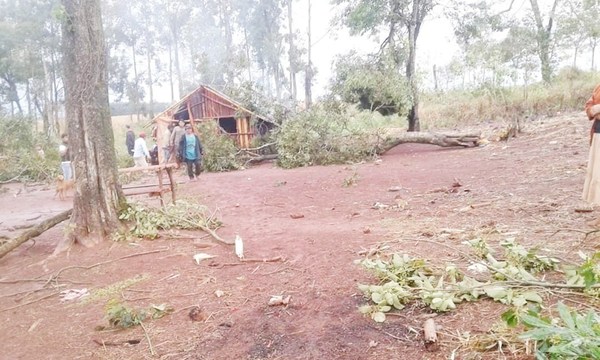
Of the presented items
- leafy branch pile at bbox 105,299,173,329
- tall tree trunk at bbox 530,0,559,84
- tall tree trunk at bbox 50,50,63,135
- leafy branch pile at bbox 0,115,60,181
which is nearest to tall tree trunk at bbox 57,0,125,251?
leafy branch pile at bbox 105,299,173,329

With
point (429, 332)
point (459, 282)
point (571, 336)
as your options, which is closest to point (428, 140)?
point (459, 282)

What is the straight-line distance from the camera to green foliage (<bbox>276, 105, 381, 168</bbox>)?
45.2 feet

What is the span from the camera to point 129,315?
3102mm

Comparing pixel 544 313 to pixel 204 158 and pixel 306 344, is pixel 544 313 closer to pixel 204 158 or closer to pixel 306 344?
pixel 306 344

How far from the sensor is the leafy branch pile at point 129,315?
3.09m

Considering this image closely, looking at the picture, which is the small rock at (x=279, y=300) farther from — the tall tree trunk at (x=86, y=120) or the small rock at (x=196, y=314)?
the tall tree trunk at (x=86, y=120)

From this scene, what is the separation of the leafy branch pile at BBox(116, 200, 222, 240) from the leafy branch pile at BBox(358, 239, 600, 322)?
323cm

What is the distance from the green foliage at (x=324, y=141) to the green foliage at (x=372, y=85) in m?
1.02

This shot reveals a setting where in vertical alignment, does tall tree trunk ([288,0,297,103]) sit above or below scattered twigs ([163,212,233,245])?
above

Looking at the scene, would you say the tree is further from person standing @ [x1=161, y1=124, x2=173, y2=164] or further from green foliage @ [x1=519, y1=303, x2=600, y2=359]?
green foliage @ [x1=519, y1=303, x2=600, y2=359]

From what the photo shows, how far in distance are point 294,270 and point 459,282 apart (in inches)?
59.3

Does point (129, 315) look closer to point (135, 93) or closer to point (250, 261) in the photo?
point (250, 261)

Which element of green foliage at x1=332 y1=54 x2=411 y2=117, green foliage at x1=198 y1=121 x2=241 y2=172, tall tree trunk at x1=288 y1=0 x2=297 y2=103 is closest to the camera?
green foliage at x1=332 y1=54 x2=411 y2=117

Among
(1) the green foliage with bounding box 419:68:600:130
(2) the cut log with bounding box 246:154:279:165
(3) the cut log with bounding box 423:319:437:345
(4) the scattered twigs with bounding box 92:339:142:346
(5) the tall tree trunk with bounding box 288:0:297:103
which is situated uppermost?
(5) the tall tree trunk with bounding box 288:0:297:103
